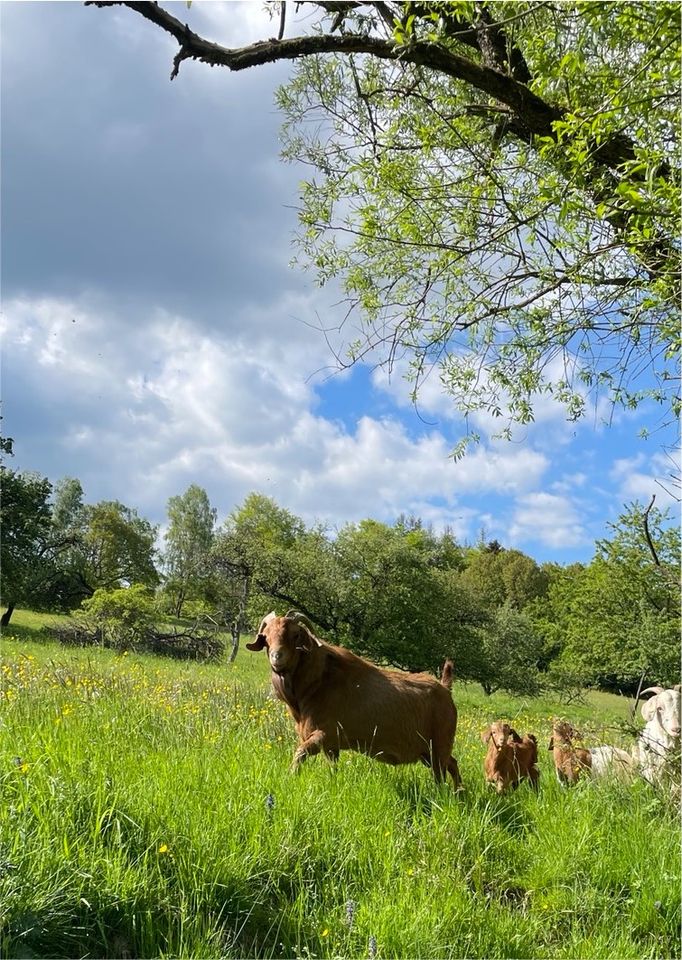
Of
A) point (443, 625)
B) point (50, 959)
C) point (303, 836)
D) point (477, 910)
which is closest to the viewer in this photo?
point (50, 959)

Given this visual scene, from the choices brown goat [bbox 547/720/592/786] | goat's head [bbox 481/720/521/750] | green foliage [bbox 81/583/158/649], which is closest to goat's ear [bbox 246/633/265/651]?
goat's head [bbox 481/720/521/750]

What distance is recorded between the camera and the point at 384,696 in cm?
606

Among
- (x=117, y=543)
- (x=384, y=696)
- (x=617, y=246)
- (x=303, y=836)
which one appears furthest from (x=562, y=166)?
(x=117, y=543)

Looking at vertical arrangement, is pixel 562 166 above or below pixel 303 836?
above

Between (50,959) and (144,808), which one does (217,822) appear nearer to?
(144,808)

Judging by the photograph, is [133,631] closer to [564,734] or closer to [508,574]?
[564,734]

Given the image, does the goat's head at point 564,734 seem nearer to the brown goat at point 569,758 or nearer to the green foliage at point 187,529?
the brown goat at point 569,758

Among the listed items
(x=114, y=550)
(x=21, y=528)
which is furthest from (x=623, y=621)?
(x=114, y=550)

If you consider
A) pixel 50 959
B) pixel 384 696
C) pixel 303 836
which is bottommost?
pixel 50 959

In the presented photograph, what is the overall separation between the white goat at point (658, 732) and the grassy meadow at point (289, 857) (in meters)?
0.69

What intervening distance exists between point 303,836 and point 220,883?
2.33 ft

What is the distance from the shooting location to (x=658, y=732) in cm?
764

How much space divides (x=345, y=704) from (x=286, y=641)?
30.9 inches

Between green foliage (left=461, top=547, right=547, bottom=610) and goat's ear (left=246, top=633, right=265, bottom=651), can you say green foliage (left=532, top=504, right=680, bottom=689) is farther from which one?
green foliage (left=461, top=547, right=547, bottom=610)
